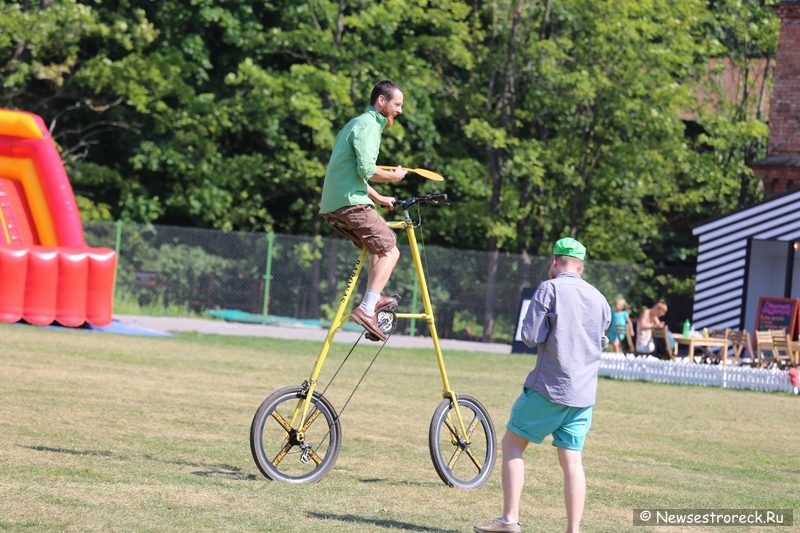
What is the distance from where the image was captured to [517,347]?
25.2m

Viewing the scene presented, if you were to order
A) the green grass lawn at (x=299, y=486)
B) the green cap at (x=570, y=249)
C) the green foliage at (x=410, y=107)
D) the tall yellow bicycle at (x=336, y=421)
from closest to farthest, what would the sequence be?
the green cap at (x=570, y=249)
the green grass lawn at (x=299, y=486)
the tall yellow bicycle at (x=336, y=421)
the green foliage at (x=410, y=107)

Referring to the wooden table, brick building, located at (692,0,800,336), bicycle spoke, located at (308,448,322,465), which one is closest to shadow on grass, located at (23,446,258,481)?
bicycle spoke, located at (308,448,322,465)

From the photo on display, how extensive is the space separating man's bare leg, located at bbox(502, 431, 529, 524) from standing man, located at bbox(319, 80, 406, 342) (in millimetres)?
1449

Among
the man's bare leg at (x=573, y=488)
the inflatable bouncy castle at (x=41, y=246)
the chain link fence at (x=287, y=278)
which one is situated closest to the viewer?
the man's bare leg at (x=573, y=488)

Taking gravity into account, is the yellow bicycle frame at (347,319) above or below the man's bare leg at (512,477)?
above

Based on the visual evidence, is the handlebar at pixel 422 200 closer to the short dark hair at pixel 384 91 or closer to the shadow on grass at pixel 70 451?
the short dark hair at pixel 384 91

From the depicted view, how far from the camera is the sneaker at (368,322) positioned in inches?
291

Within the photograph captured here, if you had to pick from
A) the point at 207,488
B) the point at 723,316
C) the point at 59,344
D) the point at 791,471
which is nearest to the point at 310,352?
the point at 59,344

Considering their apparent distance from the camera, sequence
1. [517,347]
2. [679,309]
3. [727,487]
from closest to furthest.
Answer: [727,487], [517,347], [679,309]

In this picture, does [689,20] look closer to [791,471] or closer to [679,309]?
[679,309]

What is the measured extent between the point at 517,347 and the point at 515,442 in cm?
1907

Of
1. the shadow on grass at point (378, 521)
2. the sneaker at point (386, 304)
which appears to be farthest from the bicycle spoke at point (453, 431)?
the shadow on grass at point (378, 521)

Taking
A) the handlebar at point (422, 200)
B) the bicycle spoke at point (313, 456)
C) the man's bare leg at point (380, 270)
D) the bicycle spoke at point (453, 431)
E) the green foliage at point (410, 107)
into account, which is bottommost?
the bicycle spoke at point (313, 456)

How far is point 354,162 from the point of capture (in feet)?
24.3
